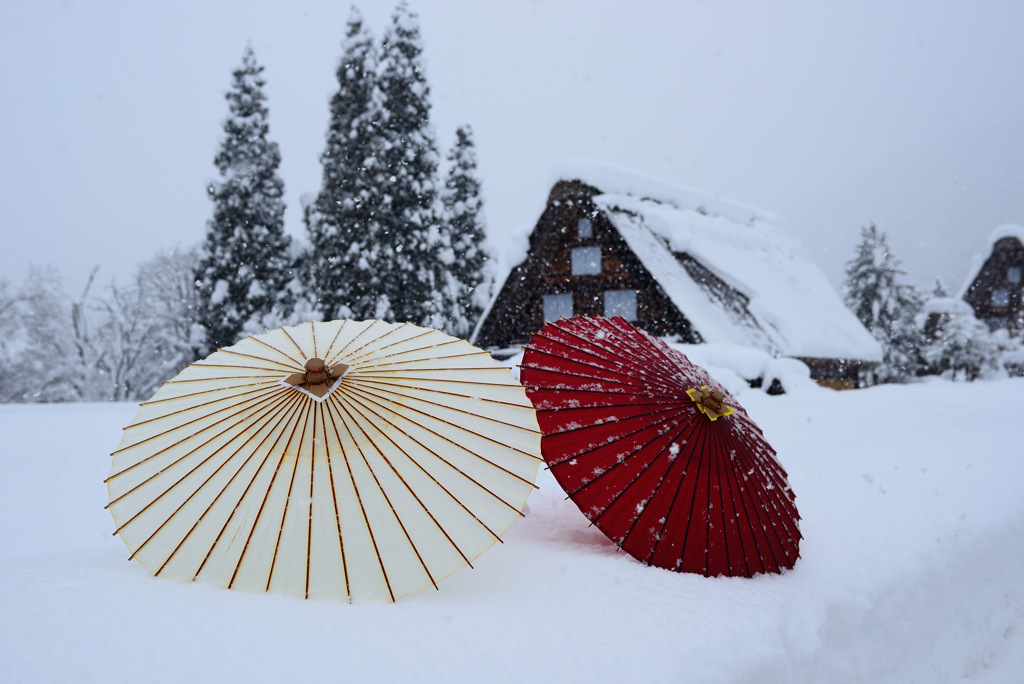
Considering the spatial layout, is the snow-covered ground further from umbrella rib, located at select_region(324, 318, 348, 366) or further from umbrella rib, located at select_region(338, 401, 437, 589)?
umbrella rib, located at select_region(324, 318, 348, 366)

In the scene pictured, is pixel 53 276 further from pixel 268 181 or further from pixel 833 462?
pixel 833 462

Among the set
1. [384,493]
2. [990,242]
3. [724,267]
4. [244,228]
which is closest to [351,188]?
[244,228]

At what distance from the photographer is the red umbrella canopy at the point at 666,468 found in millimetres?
2648

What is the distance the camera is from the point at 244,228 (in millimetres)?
19812

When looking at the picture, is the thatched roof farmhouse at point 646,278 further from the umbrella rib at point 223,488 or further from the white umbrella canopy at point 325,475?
the umbrella rib at point 223,488

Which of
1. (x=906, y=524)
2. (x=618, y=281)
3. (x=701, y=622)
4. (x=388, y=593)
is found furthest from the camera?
(x=618, y=281)

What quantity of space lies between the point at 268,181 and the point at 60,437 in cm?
1525

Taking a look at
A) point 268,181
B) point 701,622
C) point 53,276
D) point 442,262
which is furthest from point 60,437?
point 53,276

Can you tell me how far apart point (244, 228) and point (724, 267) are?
14557mm

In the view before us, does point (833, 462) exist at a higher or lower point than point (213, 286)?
lower

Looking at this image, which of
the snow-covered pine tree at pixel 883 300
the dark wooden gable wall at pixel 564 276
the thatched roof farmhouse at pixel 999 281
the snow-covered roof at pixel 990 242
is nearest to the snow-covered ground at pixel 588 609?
the dark wooden gable wall at pixel 564 276

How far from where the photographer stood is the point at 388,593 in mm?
2043

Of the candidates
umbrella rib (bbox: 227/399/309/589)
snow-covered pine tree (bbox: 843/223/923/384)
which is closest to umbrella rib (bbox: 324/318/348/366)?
umbrella rib (bbox: 227/399/309/589)

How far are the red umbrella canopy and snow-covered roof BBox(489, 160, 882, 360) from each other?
35.2 ft
